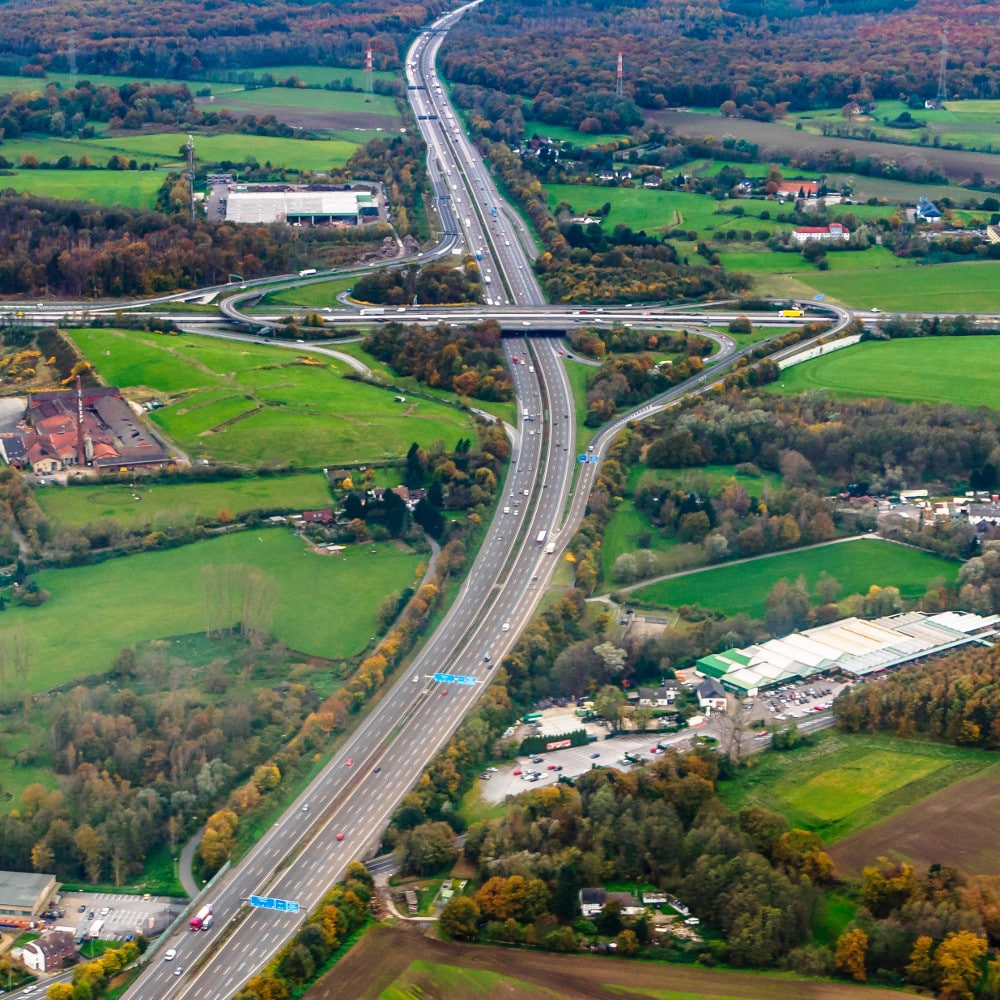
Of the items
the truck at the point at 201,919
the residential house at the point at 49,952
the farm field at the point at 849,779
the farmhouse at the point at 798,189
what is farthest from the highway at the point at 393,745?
the farmhouse at the point at 798,189

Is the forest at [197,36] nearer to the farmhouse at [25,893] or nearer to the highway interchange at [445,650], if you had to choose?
the highway interchange at [445,650]

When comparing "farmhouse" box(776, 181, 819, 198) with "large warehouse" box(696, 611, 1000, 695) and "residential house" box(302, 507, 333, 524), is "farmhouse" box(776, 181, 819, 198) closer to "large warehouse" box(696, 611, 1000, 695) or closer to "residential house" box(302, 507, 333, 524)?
"residential house" box(302, 507, 333, 524)

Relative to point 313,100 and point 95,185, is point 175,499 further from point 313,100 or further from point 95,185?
point 313,100

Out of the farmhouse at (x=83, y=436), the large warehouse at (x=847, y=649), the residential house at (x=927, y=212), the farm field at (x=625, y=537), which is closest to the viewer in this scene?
the large warehouse at (x=847, y=649)

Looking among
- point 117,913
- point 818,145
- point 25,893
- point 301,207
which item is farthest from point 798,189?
point 25,893

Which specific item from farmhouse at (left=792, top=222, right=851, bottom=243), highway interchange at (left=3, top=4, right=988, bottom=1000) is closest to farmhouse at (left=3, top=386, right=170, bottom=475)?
highway interchange at (left=3, top=4, right=988, bottom=1000)
